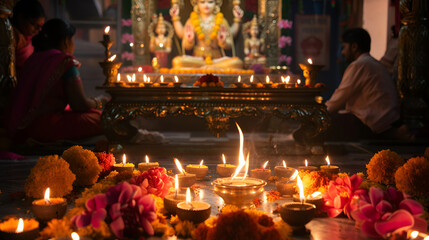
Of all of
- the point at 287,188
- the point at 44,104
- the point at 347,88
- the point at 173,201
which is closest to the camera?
the point at 173,201

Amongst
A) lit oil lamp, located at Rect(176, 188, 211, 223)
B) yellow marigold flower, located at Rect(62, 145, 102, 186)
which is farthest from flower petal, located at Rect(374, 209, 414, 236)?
yellow marigold flower, located at Rect(62, 145, 102, 186)

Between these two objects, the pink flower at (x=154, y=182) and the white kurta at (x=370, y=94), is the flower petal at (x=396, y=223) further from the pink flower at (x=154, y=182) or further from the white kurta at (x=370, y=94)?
the white kurta at (x=370, y=94)

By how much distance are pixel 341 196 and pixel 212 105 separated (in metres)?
2.18

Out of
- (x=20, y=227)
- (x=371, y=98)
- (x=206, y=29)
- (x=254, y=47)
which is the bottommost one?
(x=20, y=227)

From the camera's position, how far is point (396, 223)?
166 centimetres

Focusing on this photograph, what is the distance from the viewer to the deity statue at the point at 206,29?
8.27m

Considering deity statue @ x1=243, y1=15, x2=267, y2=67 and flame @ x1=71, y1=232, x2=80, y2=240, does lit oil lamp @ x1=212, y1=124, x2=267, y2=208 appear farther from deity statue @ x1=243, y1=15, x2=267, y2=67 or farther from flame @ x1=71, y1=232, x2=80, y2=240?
deity statue @ x1=243, y1=15, x2=267, y2=67

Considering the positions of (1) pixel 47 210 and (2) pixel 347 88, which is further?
(2) pixel 347 88

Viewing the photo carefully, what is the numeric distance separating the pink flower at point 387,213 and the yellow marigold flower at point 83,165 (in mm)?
1553

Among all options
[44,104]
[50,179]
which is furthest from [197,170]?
[44,104]

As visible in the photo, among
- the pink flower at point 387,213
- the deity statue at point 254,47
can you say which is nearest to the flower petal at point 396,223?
the pink flower at point 387,213

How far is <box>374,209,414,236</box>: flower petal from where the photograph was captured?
1631 millimetres

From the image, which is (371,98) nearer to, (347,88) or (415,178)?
(347,88)

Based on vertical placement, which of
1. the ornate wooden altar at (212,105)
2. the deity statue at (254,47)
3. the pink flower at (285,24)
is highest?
the pink flower at (285,24)
